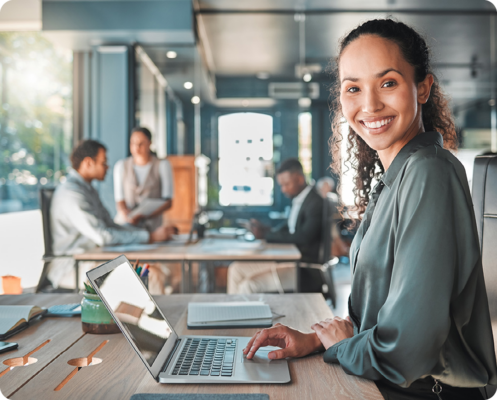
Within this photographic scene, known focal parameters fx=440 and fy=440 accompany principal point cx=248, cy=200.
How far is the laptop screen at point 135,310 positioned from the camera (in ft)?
2.98

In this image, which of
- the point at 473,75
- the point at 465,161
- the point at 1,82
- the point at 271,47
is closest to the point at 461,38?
the point at 473,75

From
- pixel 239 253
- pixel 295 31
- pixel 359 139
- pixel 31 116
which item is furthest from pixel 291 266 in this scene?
pixel 295 31

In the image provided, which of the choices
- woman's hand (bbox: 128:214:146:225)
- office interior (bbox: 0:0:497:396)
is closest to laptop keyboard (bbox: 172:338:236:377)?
office interior (bbox: 0:0:497:396)

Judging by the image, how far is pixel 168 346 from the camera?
1.04 m

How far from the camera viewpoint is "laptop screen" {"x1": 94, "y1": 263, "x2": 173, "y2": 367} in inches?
35.8

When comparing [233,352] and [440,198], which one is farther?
[233,352]

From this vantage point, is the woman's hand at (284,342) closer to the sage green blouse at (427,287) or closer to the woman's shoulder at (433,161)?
the sage green blouse at (427,287)

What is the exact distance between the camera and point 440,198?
0.83m

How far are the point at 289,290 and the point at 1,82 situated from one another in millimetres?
3203

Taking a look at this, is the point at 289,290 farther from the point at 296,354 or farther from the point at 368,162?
the point at 296,354

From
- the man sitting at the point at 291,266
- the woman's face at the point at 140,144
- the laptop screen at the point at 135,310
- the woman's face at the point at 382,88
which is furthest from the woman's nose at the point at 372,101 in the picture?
the woman's face at the point at 140,144

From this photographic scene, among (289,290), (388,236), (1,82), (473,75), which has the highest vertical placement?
(473,75)

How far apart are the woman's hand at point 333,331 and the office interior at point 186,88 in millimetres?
2257

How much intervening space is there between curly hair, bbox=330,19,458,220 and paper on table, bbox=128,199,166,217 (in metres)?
2.52
